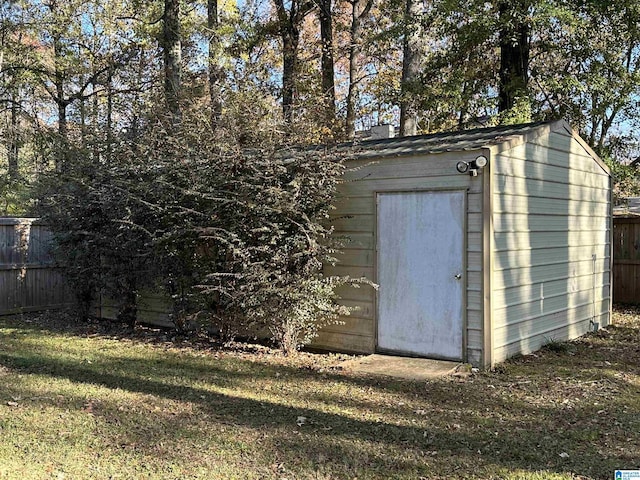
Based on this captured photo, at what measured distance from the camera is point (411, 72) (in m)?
12.9

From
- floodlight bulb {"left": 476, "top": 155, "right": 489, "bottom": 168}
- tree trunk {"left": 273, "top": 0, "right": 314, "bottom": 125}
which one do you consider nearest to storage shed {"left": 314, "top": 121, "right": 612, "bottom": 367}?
floodlight bulb {"left": 476, "top": 155, "right": 489, "bottom": 168}

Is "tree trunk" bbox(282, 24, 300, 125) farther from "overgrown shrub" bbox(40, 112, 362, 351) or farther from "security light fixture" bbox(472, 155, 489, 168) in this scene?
"security light fixture" bbox(472, 155, 489, 168)

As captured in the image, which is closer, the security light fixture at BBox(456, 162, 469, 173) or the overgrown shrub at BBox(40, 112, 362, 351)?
the security light fixture at BBox(456, 162, 469, 173)

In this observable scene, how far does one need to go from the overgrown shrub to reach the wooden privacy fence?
9.09ft

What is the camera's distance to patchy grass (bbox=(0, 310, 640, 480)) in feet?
11.8

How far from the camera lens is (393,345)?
6559 mm

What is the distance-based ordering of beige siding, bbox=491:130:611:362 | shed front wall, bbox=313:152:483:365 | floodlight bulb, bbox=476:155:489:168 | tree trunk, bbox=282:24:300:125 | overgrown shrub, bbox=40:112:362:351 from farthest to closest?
tree trunk, bbox=282:24:300:125 < overgrown shrub, bbox=40:112:362:351 < beige siding, bbox=491:130:611:362 < shed front wall, bbox=313:152:483:365 < floodlight bulb, bbox=476:155:489:168

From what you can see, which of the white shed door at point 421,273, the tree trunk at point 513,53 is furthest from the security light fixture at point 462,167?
the tree trunk at point 513,53

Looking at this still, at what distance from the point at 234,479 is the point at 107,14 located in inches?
787

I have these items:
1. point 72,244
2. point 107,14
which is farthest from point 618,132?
point 107,14

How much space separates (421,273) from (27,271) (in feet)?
23.3

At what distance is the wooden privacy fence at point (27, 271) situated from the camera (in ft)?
32.0

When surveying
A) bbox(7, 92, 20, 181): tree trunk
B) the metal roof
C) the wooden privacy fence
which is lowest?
the wooden privacy fence

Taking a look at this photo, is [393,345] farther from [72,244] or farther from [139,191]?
[72,244]
